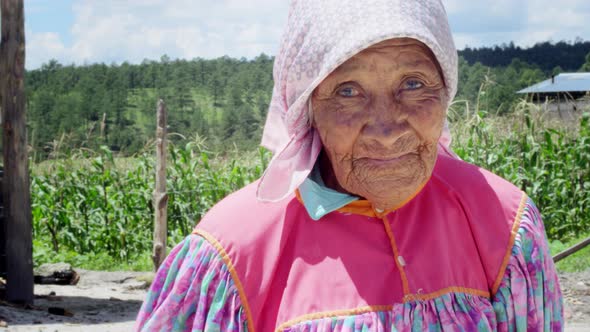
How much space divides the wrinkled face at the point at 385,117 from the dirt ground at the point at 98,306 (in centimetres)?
387

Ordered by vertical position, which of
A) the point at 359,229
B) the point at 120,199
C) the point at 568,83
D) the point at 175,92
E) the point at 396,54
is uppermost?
the point at 568,83

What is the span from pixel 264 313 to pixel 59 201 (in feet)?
28.3

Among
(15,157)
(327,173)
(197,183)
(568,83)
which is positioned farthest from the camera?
(568,83)

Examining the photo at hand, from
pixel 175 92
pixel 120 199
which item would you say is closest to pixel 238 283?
pixel 120 199

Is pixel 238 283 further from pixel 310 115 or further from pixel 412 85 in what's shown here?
pixel 412 85

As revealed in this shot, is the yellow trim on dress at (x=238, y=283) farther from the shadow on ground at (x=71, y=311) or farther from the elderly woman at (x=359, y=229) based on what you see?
the shadow on ground at (x=71, y=311)

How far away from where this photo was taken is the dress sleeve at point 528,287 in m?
1.45

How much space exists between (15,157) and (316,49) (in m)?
5.31

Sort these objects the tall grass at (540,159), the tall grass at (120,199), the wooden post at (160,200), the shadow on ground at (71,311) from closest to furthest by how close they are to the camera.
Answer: the shadow on ground at (71,311)
the wooden post at (160,200)
the tall grass at (540,159)
the tall grass at (120,199)

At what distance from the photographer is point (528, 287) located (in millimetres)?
1472

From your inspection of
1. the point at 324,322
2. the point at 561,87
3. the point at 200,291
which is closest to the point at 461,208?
the point at 324,322

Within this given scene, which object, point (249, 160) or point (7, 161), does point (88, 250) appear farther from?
point (7, 161)

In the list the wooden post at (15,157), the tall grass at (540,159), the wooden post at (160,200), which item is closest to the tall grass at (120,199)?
the wooden post at (160,200)

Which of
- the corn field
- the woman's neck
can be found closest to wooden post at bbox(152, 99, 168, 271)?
the corn field
